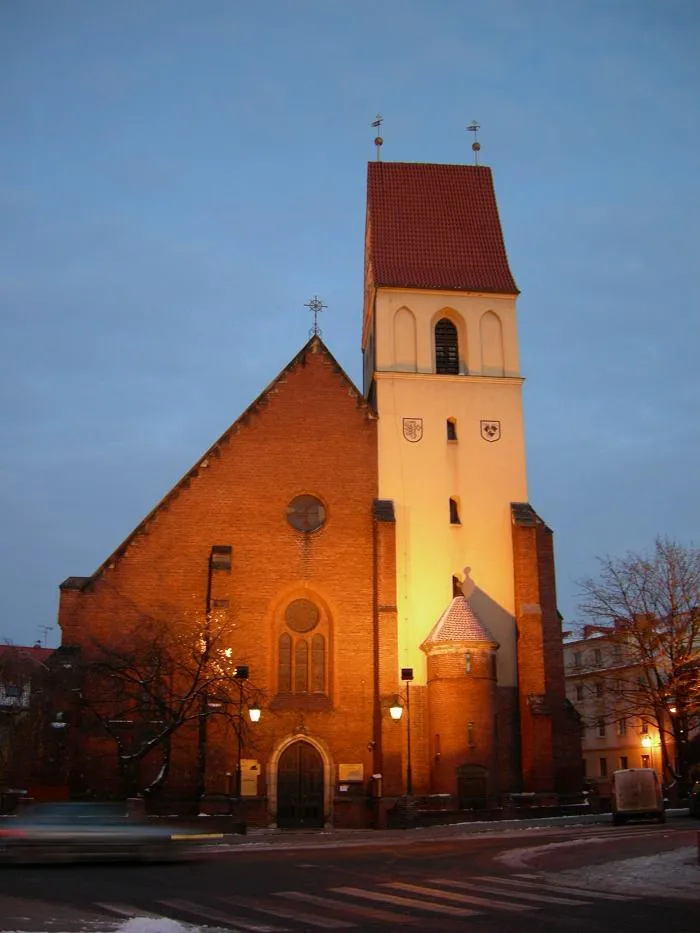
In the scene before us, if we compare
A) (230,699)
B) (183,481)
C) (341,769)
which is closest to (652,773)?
(341,769)

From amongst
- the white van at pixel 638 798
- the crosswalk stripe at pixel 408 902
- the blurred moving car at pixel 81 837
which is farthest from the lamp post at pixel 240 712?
the crosswalk stripe at pixel 408 902

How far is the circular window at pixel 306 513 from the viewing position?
40.7m

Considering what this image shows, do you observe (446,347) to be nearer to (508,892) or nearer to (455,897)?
(508,892)

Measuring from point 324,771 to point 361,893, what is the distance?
23907 millimetres

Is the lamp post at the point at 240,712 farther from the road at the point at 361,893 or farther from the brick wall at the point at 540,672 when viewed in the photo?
the road at the point at 361,893

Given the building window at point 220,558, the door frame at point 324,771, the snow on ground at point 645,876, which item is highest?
the building window at point 220,558

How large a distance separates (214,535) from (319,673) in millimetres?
6625

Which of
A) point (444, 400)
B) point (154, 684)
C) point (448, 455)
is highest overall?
point (444, 400)

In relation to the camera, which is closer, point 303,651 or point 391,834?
point 391,834

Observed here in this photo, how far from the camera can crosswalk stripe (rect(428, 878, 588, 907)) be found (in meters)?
13.7

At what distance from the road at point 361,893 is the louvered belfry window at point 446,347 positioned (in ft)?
82.4

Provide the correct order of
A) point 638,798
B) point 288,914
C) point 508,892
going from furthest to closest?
point 638,798 < point 508,892 < point 288,914

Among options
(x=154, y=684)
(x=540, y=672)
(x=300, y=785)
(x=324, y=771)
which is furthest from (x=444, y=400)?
(x=154, y=684)

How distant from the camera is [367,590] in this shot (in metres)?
39.9
